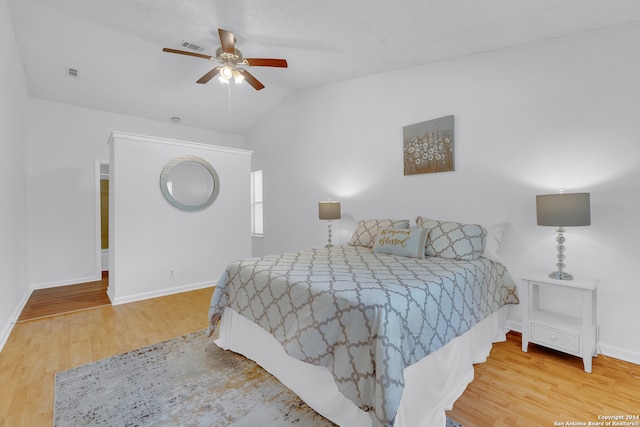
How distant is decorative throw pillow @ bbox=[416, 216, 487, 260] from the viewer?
2633 millimetres

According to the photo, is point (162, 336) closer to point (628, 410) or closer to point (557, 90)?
point (628, 410)

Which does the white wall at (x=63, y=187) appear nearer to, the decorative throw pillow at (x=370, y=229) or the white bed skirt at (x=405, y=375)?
the white bed skirt at (x=405, y=375)

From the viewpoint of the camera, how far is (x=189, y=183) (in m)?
4.30

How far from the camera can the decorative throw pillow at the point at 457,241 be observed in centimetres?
263

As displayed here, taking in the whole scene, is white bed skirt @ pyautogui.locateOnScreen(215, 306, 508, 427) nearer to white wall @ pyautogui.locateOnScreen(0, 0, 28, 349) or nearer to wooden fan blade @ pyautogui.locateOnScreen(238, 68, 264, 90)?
white wall @ pyautogui.locateOnScreen(0, 0, 28, 349)

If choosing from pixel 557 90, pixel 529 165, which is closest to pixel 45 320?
pixel 529 165

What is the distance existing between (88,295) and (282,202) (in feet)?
10.3

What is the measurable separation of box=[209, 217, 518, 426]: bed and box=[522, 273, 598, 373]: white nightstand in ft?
0.82

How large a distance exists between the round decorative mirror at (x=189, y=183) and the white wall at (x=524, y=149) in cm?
194

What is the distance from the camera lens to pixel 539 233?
8.76 ft

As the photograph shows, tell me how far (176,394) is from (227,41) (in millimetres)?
2781

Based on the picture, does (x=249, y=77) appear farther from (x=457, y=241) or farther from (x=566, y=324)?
(x=566, y=324)

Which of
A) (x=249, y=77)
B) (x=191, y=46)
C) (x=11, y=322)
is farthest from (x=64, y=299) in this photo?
(x=249, y=77)

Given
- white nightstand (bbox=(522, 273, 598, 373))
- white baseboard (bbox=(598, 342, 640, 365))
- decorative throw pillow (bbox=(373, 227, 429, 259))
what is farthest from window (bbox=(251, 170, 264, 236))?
white baseboard (bbox=(598, 342, 640, 365))
